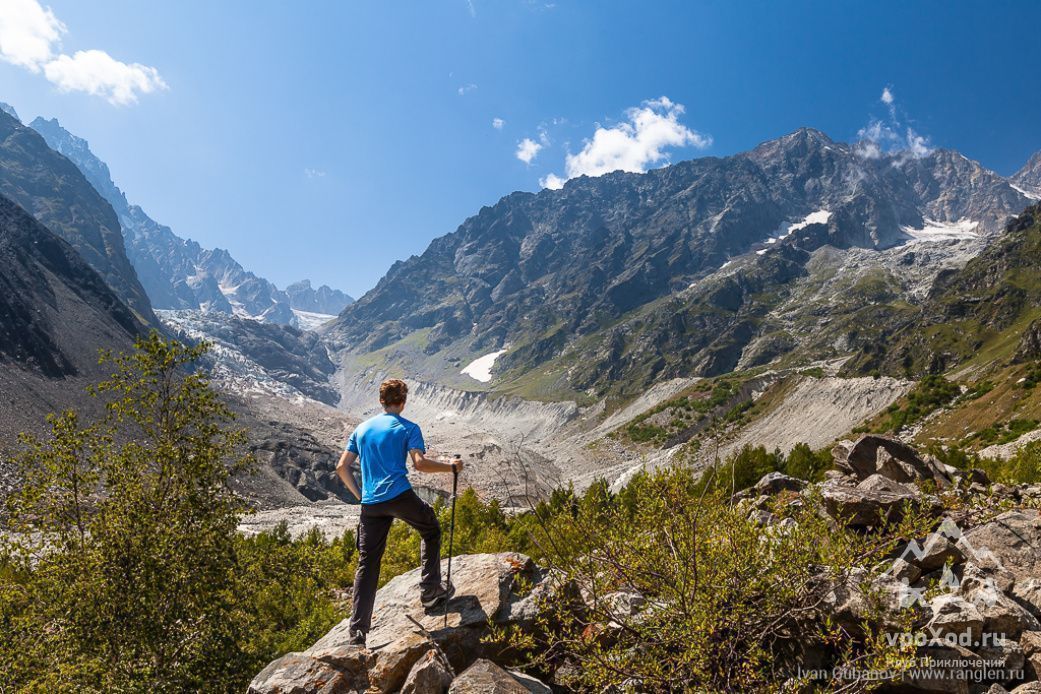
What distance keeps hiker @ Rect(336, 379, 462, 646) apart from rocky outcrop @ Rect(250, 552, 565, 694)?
41cm

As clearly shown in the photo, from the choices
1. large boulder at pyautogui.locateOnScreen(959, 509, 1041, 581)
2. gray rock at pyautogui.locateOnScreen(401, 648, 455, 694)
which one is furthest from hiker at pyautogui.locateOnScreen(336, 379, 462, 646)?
large boulder at pyautogui.locateOnScreen(959, 509, 1041, 581)

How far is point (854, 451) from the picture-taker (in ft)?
80.4

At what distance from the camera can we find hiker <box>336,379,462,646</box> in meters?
8.59

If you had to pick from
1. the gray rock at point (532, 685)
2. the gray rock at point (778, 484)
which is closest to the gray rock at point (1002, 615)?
the gray rock at point (532, 685)

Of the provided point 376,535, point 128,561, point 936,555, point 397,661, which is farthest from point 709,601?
point 128,561

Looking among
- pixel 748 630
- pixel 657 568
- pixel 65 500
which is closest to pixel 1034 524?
pixel 748 630

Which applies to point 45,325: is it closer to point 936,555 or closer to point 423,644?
point 423,644

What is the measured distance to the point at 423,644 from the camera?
804 centimetres

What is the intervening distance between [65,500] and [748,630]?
14.2 metres

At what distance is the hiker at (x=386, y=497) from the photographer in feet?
28.2

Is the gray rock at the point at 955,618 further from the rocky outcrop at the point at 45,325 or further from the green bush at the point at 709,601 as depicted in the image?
the rocky outcrop at the point at 45,325

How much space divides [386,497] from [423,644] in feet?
7.62

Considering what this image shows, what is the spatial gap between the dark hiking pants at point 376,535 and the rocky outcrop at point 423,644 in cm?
56

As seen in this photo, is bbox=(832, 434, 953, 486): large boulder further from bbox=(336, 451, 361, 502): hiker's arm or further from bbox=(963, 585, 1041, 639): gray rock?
bbox=(336, 451, 361, 502): hiker's arm
